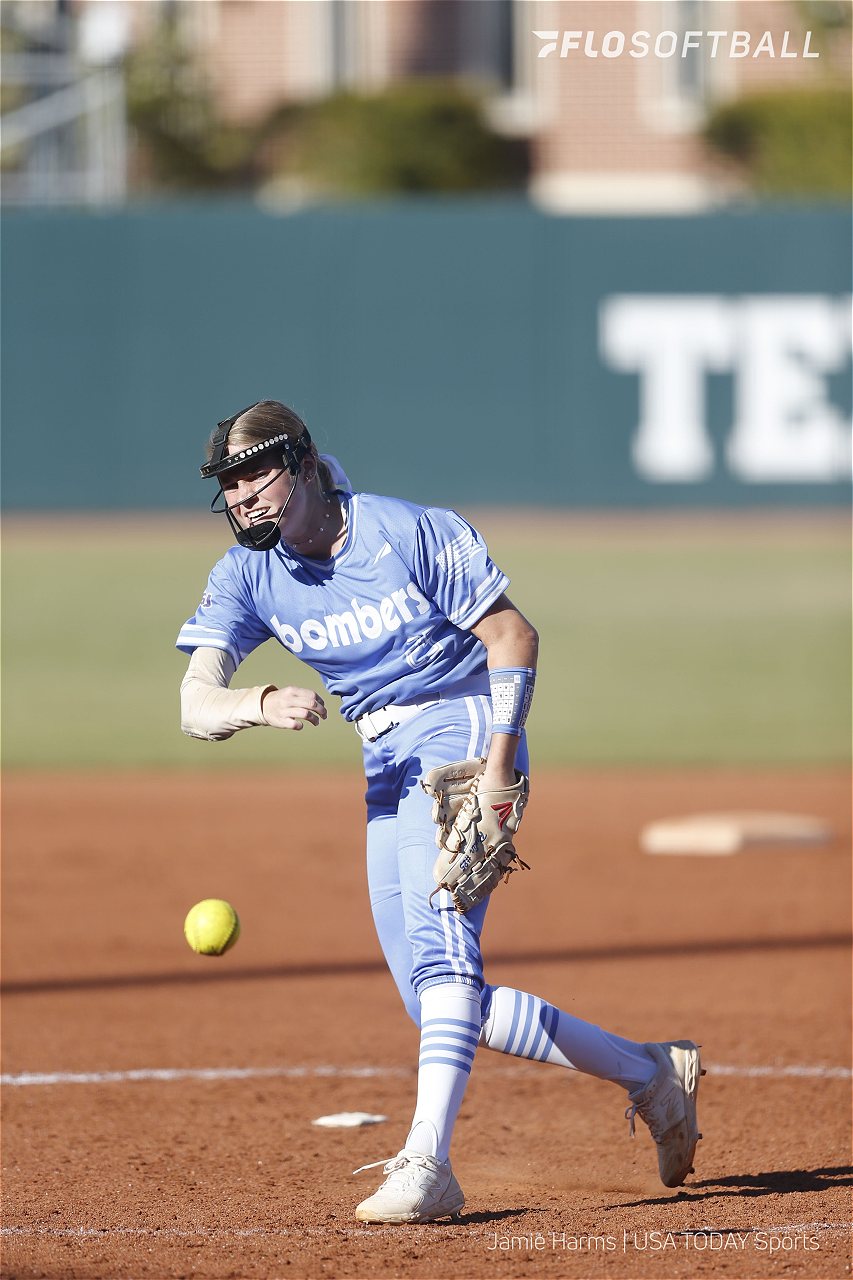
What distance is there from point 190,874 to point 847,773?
437cm

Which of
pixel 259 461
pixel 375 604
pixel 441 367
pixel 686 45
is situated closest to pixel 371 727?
pixel 375 604

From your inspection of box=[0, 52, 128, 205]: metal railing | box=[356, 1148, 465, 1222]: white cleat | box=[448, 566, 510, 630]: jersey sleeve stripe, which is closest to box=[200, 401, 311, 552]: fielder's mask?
box=[448, 566, 510, 630]: jersey sleeve stripe

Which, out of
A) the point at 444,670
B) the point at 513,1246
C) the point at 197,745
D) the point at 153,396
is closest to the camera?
the point at 513,1246

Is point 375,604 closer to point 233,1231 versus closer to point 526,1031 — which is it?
point 526,1031

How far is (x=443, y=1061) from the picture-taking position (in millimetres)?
3861

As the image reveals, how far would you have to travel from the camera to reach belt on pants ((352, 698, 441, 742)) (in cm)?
417

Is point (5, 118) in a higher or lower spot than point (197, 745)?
higher

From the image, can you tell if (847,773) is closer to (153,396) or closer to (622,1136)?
(622,1136)

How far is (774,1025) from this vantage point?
5.87 m

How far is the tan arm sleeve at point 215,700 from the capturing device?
3.89 meters

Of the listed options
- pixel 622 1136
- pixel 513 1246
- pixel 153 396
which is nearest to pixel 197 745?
pixel 622 1136

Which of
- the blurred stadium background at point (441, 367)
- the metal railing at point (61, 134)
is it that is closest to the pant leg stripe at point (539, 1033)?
the blurred stadium background at point (441, 367)

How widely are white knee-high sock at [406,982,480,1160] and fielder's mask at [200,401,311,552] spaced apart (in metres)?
1.13

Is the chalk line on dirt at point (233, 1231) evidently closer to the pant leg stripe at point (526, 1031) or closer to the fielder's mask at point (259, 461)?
the pant leg stripe at point (526, 1031)
